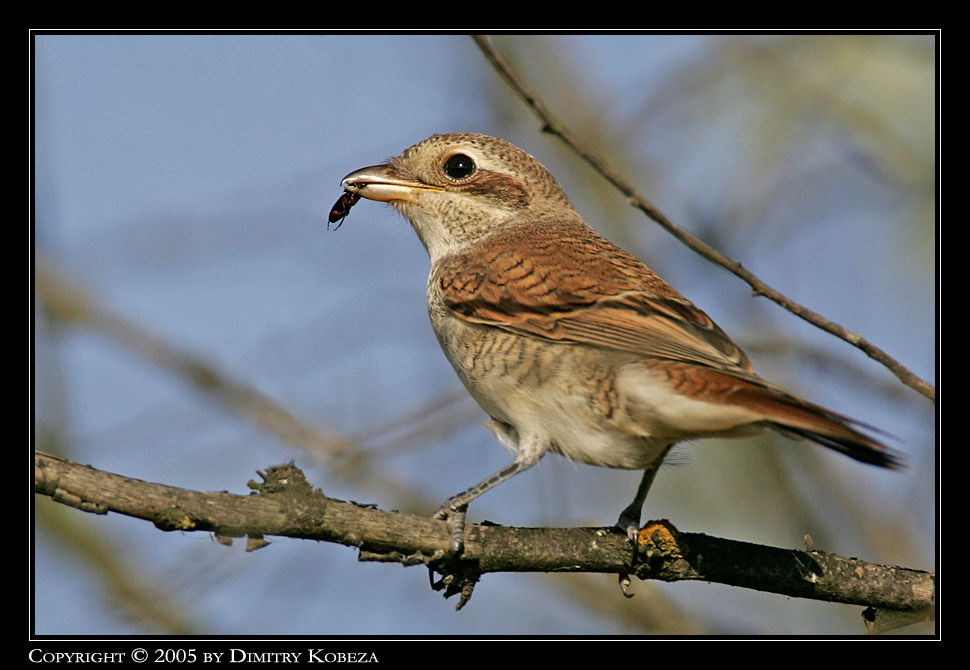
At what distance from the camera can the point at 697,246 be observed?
360 centimetres

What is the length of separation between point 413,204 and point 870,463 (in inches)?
119

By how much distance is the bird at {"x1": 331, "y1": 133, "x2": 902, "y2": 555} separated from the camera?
11.9ft

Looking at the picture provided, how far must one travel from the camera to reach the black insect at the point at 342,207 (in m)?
5.39

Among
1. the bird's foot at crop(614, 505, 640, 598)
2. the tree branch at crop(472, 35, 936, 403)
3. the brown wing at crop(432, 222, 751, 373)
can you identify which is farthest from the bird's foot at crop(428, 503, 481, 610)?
the tree branch at crop(472, 35, 936, 403)

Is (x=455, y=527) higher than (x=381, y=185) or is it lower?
lower

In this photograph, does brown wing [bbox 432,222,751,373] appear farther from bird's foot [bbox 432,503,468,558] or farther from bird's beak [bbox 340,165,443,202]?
bird's foot [bbox 432,503,468,558]

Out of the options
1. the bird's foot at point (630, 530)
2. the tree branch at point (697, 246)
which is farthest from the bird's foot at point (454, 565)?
the tree branch at point (697, 246)

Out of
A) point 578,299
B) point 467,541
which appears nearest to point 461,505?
point 467,541

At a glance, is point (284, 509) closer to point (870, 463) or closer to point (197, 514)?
point (197, 514)

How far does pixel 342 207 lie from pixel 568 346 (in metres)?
1.91

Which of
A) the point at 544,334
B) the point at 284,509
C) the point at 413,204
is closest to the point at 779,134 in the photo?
the point at 413,204

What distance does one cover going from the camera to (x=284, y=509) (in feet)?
10.3

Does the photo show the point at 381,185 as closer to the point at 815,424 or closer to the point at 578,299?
the point at 578,299

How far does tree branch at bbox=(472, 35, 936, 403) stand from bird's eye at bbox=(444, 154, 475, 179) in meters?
1.71
